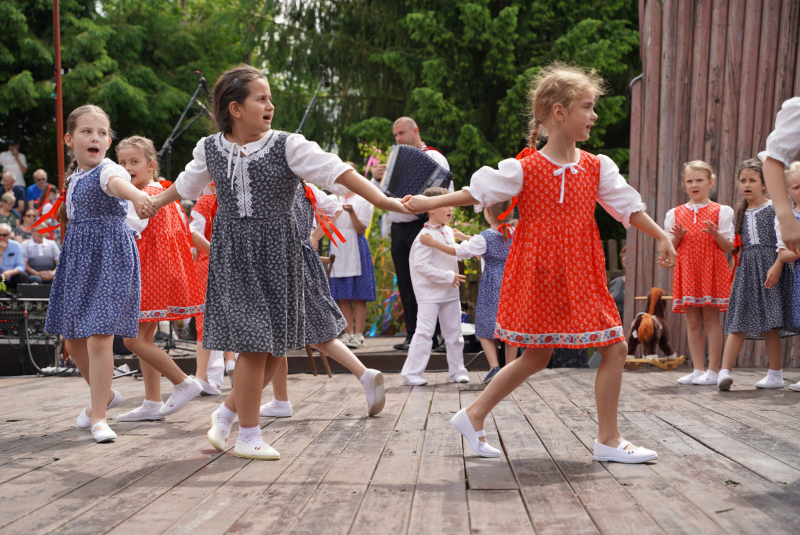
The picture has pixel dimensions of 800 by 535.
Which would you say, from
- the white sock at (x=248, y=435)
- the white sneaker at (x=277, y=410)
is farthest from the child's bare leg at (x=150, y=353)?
the white sock at (x=248, y=435)

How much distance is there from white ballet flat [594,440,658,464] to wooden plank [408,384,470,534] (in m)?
0.54

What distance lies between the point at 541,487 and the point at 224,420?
1.48 metres

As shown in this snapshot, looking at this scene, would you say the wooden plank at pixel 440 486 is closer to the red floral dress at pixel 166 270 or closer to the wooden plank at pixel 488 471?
the wooden plank at pixel 488 471

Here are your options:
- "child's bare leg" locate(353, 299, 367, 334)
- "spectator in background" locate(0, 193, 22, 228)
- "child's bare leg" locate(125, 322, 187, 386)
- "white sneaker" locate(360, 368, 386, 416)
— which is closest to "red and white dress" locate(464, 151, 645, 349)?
"white sneaker" locate(360, 368, 386, 416)

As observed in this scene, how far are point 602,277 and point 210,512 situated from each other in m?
1.71

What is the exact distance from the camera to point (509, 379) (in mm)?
3102

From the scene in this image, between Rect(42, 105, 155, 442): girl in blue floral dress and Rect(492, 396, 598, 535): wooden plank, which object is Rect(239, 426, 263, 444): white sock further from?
Rect(492, 396, 598, 535): wooden plank

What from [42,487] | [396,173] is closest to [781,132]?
[42,487]

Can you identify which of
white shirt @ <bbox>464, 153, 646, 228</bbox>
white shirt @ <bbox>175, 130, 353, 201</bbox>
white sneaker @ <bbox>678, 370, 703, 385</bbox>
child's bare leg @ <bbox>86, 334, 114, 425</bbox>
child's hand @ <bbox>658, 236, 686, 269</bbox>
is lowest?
white sneaker @ <bbox>678, 370, 703, 385</bbox>

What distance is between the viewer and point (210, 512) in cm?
232

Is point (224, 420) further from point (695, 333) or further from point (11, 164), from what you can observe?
point (11, 164)

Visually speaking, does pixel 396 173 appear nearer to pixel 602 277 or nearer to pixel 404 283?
pixel 404 283

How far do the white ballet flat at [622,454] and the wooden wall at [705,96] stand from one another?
417 centimetres

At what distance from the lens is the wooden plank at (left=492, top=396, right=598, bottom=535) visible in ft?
7.07
